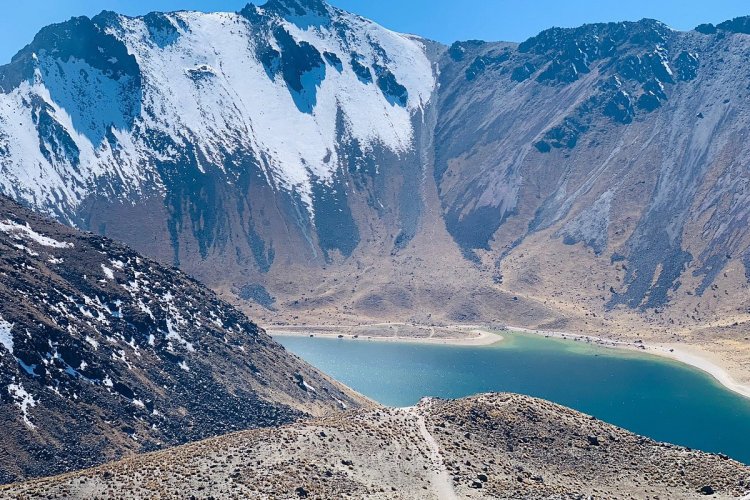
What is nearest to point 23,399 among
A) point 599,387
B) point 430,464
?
point 430,464

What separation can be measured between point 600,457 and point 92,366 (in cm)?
6087

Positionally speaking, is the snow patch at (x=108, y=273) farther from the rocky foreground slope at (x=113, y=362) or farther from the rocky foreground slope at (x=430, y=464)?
the rocky foreground slope at (x=430, y=464)

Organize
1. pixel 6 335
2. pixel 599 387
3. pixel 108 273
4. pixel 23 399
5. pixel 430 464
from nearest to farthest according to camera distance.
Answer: pixel 430 464 → pixel 23 399 → pixel 6 335 → pixel 108 273 → pixel 599 387

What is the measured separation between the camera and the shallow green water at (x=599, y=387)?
139 meters

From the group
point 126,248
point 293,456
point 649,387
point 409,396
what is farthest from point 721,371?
point 293,456

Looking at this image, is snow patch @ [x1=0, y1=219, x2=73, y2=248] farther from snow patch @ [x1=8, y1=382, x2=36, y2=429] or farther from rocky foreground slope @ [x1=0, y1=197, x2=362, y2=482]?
snow patch @ [x1=8, y1=382, x2=36, y2=429]

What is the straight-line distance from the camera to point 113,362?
332ft

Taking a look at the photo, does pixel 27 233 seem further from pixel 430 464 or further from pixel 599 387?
pixel 599 387

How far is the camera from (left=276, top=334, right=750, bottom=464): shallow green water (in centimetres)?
13938

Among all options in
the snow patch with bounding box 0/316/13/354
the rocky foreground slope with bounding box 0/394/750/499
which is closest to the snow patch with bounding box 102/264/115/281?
the snow patch with bounding box 0/316/13/354

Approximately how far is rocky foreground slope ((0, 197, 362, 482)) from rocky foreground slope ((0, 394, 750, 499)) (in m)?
25.5

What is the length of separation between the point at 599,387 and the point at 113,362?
10571 cm

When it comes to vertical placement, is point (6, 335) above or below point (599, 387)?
above

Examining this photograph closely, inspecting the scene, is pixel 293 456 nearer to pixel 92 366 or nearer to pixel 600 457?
pixel 600 457
